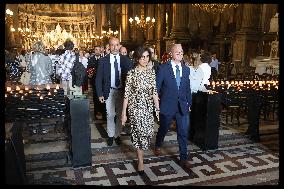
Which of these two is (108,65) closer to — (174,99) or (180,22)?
(174,99)

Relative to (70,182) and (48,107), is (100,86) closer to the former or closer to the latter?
(48,107)

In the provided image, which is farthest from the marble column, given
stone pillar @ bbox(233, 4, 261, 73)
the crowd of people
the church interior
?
the crowd of people

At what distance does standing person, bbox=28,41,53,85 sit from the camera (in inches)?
297

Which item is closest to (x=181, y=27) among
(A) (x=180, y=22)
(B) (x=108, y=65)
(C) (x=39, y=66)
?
(A) (x=180, y=22)

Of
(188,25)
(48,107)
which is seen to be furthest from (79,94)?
(188,25)

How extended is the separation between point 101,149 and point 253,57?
10883 millimetres

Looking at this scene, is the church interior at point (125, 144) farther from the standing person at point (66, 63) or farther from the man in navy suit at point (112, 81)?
the man in navy suit at point (112, 81)

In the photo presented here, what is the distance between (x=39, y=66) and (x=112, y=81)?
2.75 metres

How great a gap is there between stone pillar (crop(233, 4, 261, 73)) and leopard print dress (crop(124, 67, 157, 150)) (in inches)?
421

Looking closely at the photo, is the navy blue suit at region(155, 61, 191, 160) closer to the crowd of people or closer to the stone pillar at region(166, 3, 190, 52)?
the crowd of people

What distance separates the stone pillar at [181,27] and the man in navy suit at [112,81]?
1213 centimetres

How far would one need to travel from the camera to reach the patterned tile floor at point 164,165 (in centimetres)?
441

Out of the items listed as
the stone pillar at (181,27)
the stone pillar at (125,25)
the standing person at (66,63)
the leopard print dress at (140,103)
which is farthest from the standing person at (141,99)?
the stone pillar at (125,25)

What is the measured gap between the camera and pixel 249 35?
14125 mm
